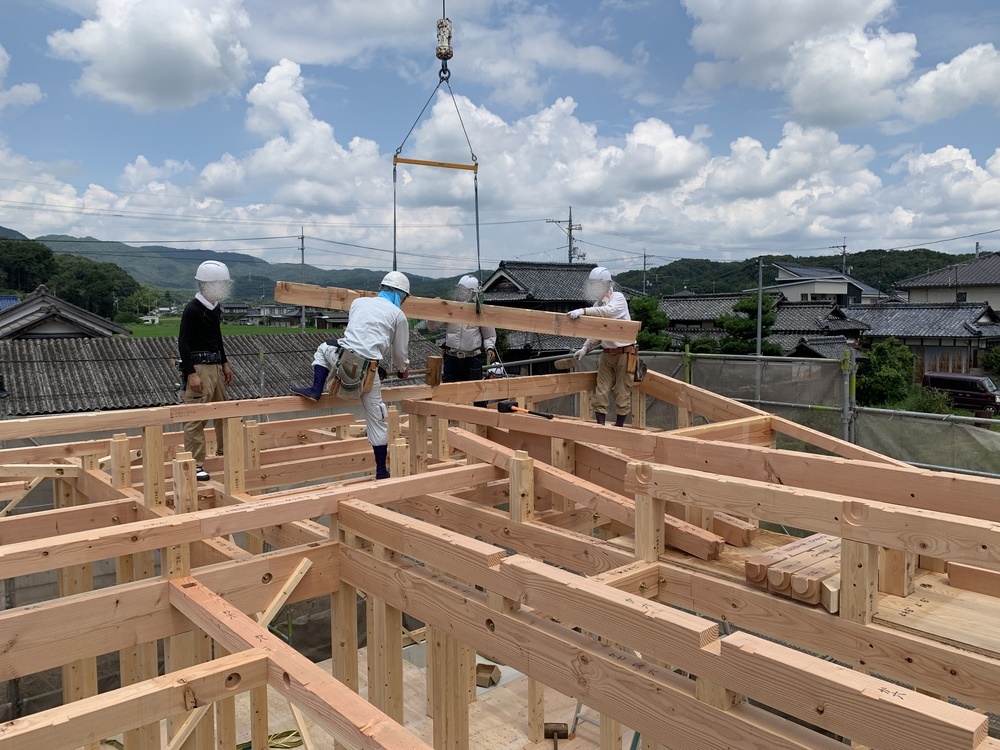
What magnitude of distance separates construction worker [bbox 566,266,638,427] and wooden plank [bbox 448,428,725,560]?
2.13 m

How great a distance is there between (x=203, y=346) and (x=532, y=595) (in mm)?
4196

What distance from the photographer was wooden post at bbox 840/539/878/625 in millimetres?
3066

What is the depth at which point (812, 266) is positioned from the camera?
209ft

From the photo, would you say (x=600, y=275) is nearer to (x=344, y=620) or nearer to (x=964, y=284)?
(x=344, y=620)

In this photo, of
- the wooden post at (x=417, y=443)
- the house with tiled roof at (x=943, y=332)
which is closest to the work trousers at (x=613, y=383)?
the wooden post at (x=417, y=443)

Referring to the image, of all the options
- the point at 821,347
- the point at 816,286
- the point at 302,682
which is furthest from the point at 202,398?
the point at 816,286

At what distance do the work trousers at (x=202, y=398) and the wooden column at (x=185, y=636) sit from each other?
5.33 feet

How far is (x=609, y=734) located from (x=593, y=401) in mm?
3420

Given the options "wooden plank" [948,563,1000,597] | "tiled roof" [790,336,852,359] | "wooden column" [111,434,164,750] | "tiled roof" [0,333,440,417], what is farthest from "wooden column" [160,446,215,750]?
"tiled roof" [790,336,852,359]

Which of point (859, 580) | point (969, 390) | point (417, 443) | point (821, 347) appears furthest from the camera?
point (821, 347)

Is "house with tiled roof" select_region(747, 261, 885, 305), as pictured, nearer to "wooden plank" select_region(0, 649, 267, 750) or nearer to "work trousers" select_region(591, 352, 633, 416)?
"work trousers" select_region(591, 352, 633, 416)

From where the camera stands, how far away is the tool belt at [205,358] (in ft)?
20.3

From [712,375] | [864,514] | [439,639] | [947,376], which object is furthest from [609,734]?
[947,376]

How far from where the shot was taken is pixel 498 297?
115 ft
